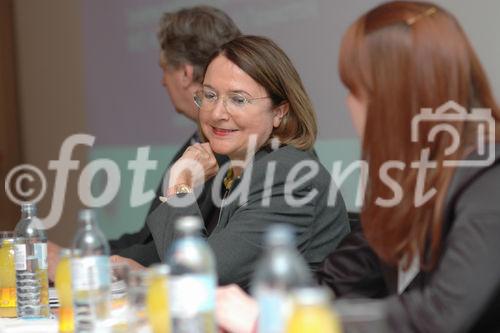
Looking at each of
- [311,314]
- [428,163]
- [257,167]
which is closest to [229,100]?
[257,167]

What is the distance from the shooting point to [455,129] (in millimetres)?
1790

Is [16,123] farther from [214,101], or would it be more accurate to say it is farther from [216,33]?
[214,101]

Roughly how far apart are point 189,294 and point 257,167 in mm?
1222

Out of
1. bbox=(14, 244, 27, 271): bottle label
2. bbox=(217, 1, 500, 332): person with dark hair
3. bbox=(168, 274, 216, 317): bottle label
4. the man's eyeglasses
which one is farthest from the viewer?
the man's eyeglasses

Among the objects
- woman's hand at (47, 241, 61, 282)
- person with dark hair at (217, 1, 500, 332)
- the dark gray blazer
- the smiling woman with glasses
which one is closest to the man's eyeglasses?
the smiling woman with glasses

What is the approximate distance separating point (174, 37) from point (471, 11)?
47.5 inches

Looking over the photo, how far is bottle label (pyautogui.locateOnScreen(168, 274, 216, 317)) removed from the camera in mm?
1562

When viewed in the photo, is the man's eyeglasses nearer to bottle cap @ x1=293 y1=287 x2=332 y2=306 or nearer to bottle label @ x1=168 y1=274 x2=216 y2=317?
bottle label @ x1=168 y1=274 x2=216 y2=317

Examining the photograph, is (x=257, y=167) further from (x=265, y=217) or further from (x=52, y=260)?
(x=52, y=260)

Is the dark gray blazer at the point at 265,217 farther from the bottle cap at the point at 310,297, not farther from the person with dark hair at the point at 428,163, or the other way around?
the bottle cap at the point at 310,297

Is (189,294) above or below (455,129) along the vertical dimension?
below

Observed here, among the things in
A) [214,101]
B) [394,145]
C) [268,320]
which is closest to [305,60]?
[214,101]

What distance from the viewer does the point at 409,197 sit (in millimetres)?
1789

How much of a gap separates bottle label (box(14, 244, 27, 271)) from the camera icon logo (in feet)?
3.71
